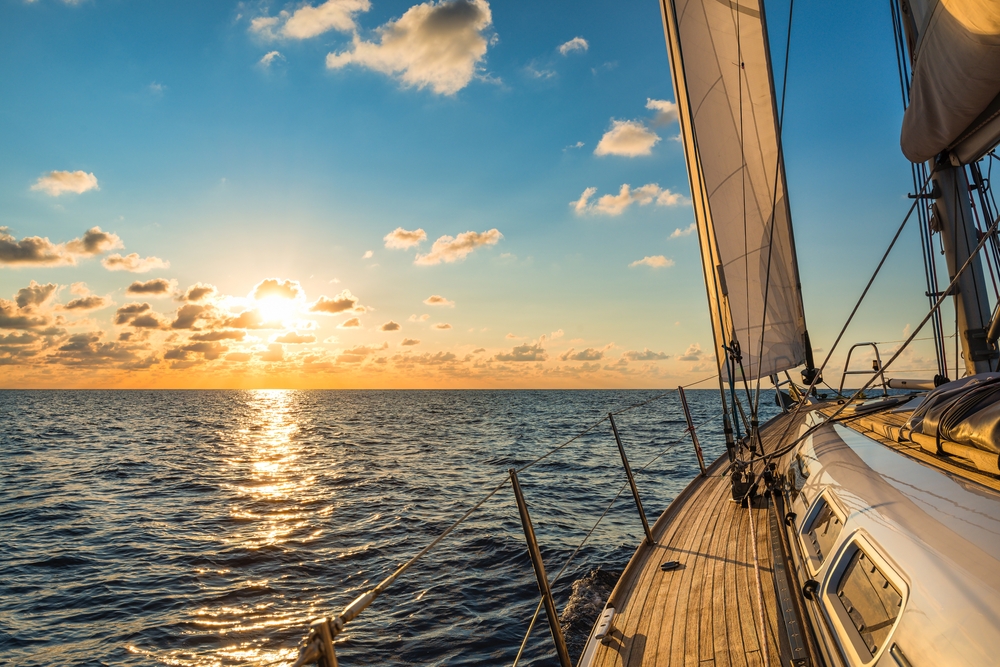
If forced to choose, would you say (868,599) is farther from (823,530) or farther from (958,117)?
(958,117)

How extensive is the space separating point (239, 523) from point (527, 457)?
1131 cm

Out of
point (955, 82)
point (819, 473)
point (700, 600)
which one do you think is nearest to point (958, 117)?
point (955, 82)

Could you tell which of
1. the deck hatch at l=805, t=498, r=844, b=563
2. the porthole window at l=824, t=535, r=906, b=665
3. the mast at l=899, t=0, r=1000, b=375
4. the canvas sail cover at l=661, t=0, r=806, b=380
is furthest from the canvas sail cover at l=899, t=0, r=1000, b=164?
the porthole window at l=824, t=535, r=906, b=665

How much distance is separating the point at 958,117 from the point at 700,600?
4.92 metres

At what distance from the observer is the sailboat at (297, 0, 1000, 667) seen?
7.18ft

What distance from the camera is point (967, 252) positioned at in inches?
275

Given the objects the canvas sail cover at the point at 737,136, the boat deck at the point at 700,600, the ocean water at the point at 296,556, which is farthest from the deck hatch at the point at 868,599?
the canvas sail cover at the point at 737,136

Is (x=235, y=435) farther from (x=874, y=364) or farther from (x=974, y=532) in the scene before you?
(x=974, y=532)

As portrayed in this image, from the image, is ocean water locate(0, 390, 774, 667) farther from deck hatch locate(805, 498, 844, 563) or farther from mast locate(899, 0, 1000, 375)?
mast locate(899, 0, 1000, 375)

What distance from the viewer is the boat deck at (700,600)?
11.4 feet

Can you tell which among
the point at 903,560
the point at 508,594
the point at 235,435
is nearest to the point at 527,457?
the point at 508,594

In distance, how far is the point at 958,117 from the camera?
209 inches

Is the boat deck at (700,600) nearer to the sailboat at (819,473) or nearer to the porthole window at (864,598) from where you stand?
the sailboat at (819,473)

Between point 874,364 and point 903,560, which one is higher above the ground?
point 874,364
